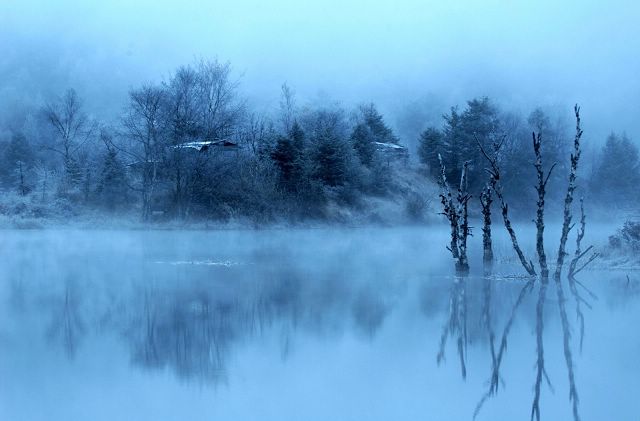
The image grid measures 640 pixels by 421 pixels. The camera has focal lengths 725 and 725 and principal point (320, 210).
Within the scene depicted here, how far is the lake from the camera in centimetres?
775

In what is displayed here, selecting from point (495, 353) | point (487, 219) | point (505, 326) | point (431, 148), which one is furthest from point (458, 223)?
point (431, 148)

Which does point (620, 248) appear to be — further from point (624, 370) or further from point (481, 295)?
point (624, 370)

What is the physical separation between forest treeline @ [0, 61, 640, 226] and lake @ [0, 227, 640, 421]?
27.9 m

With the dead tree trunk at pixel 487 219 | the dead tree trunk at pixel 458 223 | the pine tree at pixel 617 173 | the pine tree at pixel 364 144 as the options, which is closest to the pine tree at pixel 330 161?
the pine tree at pixel 364 144

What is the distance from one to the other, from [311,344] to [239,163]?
4322 centimetres

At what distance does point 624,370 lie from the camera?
9.33 meters

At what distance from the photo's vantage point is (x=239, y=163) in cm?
5344

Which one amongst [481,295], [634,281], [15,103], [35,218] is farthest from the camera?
[15,103]

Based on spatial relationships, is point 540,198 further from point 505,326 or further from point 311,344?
point 311,344

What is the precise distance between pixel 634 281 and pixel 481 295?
5547mm

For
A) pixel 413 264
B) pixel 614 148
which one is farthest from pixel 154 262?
pixel 614 148

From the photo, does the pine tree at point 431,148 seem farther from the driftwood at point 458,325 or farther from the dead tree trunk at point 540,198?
the driftwood at point 458,325

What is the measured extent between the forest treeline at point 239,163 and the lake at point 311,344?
27910mm

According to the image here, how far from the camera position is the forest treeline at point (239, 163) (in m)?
49.8
